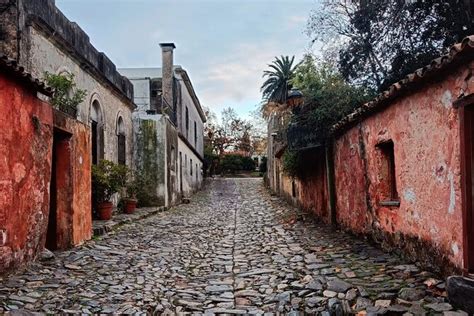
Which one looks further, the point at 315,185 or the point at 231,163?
the point at 231,163

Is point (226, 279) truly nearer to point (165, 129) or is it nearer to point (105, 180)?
point (105, 180)

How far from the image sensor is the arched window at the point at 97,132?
467 inches

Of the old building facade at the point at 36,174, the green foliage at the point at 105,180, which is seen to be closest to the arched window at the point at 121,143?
the green foliage at the point at 105,180

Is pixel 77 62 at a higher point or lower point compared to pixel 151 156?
higher

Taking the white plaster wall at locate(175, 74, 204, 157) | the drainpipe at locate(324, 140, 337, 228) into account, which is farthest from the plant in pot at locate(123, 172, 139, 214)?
the white plaster wall at locate(175, 74, 204, 157)

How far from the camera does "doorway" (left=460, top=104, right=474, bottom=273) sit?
168 inches

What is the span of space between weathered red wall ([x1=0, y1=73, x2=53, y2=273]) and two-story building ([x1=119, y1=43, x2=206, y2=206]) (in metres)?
9.33

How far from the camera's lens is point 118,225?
34.6ft

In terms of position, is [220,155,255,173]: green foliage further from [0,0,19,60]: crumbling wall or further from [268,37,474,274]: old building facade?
[0,0,19,60]: crumbling wall

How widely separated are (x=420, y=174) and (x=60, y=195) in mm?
5626

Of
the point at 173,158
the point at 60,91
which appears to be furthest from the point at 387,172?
the point at 173,158

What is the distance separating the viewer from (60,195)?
7.27 meters

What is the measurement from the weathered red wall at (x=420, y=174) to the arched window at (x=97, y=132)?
7165mm

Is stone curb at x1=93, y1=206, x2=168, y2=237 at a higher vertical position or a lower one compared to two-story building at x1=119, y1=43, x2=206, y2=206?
lower
